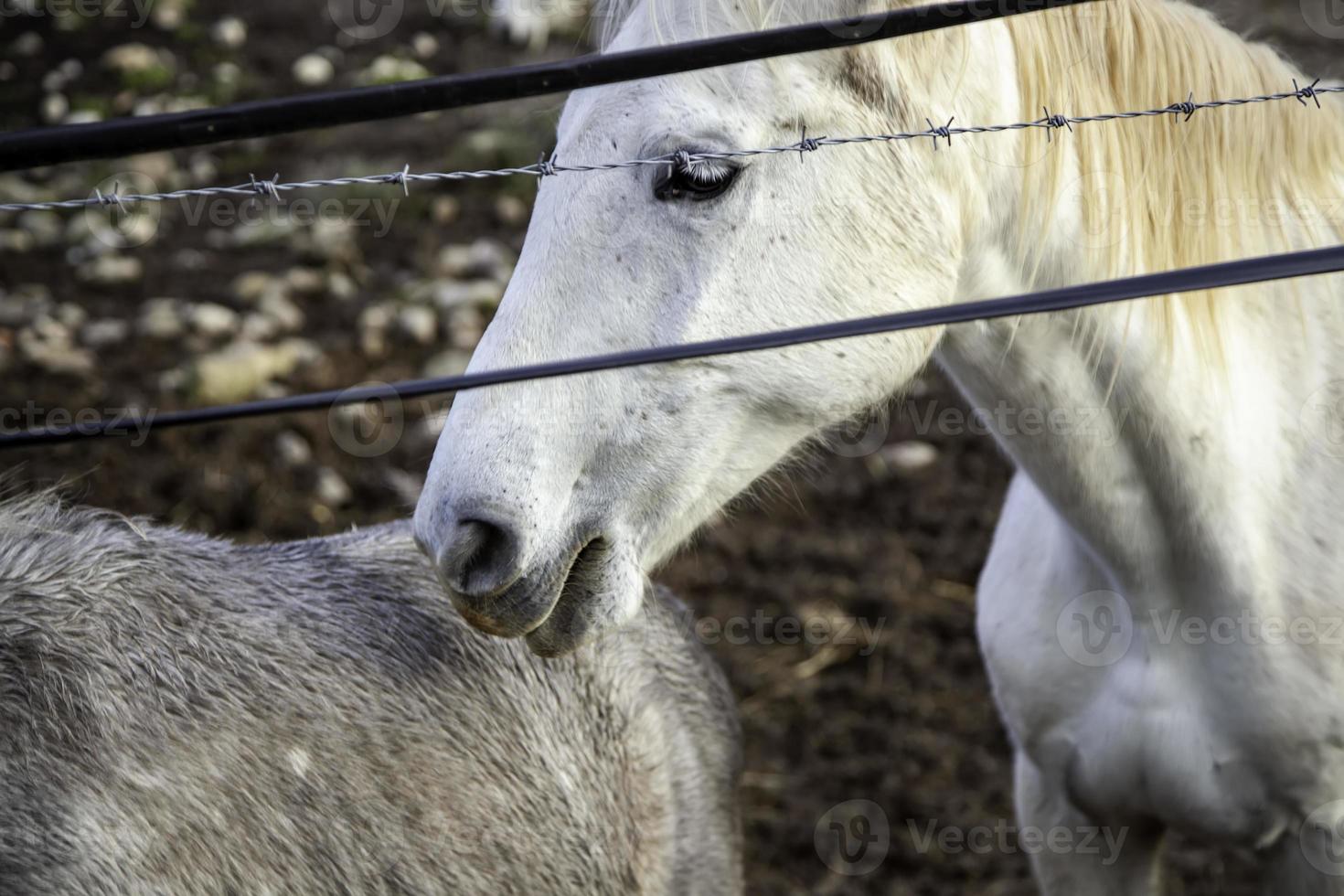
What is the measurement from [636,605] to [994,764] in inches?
91.6

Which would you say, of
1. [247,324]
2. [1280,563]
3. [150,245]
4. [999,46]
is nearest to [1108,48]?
[999,46]

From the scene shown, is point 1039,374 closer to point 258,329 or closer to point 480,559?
point 480,559

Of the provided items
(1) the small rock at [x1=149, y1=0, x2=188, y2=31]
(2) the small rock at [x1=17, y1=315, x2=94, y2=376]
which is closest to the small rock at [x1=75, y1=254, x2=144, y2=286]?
(2) the small rock at [x1=17, y1=315, x2=94, y2=376]

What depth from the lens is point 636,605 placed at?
1672 millimetres

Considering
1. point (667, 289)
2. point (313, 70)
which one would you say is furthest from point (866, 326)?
point (313, 70)

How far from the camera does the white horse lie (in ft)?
5.17

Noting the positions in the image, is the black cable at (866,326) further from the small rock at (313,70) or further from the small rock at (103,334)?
the small rock at (313,70)

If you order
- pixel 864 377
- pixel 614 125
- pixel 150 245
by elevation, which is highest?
pixel 614 125

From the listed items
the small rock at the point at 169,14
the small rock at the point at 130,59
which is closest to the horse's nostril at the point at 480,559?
the small rock at the point at 130,59

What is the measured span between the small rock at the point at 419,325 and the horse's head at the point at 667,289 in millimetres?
3665

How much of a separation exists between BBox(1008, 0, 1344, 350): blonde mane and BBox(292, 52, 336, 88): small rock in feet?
18.7

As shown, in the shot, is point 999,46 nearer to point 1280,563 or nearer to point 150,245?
point 1280,563

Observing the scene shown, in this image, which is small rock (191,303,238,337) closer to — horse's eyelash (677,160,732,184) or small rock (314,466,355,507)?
small rock (314,466,355,507)

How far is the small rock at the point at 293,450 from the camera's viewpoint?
4.61 metres
